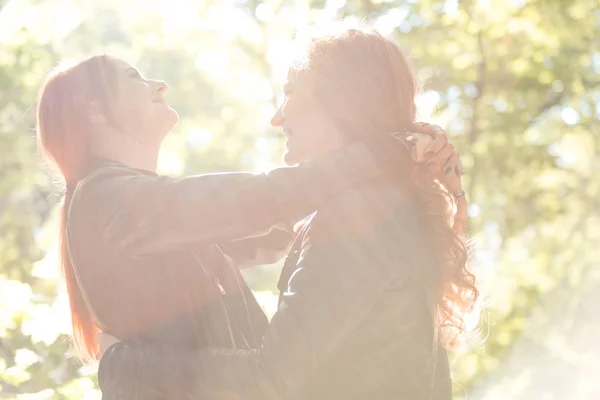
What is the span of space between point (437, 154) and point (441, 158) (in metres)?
0.02

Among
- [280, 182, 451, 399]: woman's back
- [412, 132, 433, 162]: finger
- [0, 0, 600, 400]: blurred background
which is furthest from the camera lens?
[0, 0, 600, 400]: blurred background

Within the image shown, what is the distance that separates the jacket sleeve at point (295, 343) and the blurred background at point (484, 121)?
3.87 meters

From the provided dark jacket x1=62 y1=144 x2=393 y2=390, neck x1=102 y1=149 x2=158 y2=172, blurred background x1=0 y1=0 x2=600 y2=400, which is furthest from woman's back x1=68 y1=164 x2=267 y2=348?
blurred background x1=0 y1=0 x2=600 y2=400

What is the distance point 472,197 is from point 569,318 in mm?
2680

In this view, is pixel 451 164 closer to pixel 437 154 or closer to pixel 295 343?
pixel 437 154

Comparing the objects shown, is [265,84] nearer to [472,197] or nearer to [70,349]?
[472,197]

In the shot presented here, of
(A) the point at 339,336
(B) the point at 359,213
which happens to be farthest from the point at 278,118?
(A) the point at 339,336

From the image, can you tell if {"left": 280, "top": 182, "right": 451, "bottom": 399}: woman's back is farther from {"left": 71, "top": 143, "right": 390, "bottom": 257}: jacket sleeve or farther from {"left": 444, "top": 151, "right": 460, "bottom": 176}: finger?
{"left": 444, "top": 151, "right": 460, "bottom": 176}: finger

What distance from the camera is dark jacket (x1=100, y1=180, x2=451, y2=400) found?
165 centimetres

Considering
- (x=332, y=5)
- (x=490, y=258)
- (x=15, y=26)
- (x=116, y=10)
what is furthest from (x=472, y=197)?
(x=116, y=10)

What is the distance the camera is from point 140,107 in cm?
222

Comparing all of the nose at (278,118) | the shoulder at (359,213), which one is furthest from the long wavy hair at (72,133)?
the shoulder at (359,213)

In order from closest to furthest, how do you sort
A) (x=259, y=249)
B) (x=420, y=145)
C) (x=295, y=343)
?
(x=295, y=343), (x=420, y=145), (x=259, y=249)

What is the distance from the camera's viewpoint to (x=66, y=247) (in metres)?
2.17
